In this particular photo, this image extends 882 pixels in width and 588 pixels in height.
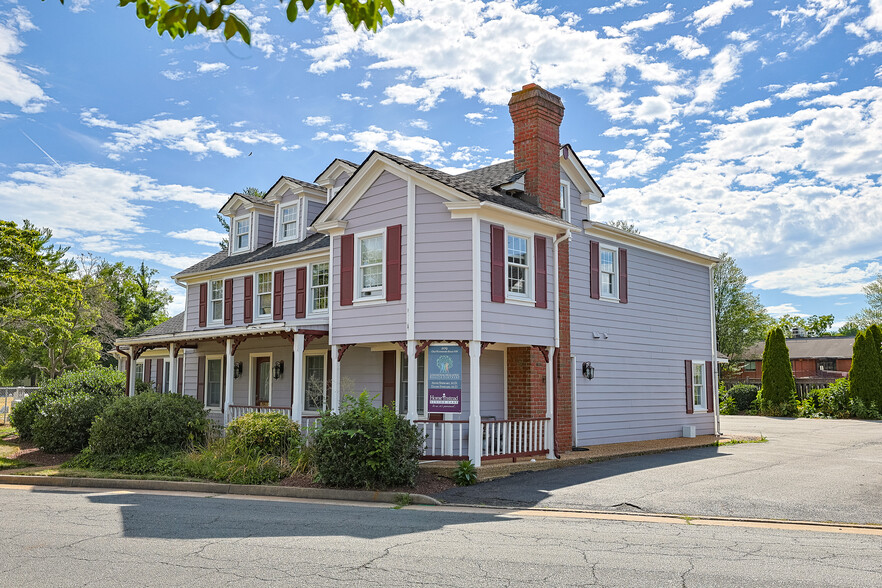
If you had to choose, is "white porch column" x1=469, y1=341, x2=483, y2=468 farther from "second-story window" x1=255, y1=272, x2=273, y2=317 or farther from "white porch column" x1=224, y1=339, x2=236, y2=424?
"second-story window" x1=255, y1=272, x2=273, y2=317

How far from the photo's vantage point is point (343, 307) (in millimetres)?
15805

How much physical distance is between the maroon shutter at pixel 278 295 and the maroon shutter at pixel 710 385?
14012mm

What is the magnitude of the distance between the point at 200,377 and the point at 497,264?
1425 cm

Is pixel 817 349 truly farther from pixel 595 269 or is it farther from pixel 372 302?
pixel 372 302

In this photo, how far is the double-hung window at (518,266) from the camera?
1473 centimetres

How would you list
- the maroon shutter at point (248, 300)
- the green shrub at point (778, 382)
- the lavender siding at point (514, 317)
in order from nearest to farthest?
1. the lavender siding at point (514, 317)
2. the maroon shutter at point (248, 300)
3. the green shrub at point (778, 382)

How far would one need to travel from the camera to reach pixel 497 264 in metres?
14.2

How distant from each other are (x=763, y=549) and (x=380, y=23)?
6936mm

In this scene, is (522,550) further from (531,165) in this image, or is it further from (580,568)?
(531,165)

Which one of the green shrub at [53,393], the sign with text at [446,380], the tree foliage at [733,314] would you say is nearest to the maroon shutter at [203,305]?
the green shrub at [53,393]

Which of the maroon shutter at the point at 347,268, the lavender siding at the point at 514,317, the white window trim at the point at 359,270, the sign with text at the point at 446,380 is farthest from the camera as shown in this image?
the maroon shutter at the point at 347,268

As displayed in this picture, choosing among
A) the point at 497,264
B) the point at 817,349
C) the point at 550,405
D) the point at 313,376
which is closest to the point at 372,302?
the point at 497,264

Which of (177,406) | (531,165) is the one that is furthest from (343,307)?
(531,165)

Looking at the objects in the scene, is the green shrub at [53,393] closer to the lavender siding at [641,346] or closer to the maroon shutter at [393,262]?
the maroon shutter at [393,262]
